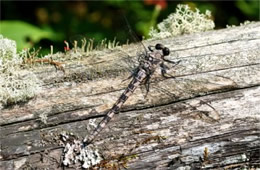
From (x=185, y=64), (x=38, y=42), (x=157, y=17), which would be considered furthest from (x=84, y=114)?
(x=157, y=17)

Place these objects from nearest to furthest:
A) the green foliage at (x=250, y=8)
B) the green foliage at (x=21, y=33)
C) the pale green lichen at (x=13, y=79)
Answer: the pale green lichen at (x=13, y=79)
the green foliage at (x=21, y=33)
the green foliage at (x=250, y=8)

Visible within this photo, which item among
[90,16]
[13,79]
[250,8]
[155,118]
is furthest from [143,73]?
[90,16]

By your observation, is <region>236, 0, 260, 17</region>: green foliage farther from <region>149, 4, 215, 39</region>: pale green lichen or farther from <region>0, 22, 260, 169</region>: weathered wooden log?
<region>0, 22, 260, 169</region>: weathered wooden log

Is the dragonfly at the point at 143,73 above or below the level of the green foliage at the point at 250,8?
below

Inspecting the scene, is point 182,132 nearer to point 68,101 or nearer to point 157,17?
point 68,101

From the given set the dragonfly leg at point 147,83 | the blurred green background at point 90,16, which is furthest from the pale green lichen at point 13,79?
the blurred green background at point 90,16

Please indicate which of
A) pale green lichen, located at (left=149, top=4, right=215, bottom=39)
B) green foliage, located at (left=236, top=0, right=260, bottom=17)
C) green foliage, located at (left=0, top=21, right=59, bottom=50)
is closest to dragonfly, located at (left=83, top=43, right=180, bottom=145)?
pale green lichen, located at (left=149, top=4, right=215, bottom=39)

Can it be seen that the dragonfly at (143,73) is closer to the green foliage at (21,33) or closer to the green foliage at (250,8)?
the green foliage at (21,33)
